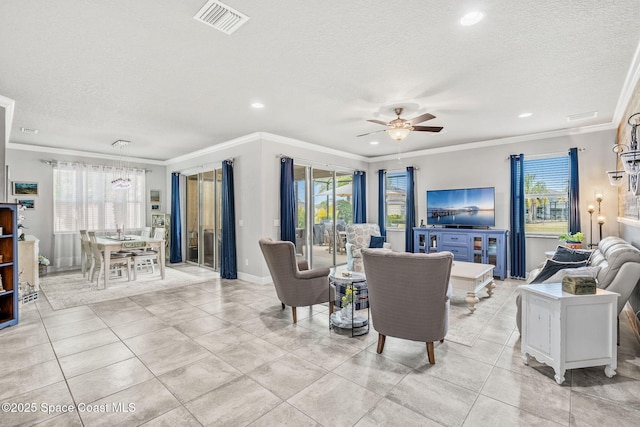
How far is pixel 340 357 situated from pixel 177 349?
1577 millimetres

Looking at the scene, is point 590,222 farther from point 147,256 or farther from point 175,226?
point 175,226

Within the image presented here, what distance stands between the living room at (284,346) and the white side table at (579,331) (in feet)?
0.52

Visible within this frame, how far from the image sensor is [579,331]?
8.05 ft

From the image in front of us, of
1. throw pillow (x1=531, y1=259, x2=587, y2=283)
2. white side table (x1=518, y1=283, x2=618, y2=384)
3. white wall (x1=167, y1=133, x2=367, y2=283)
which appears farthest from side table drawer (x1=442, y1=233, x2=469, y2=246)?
white side table (x1=518, y1=283, x2=618, y2=384)

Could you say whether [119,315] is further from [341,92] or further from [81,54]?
[341,92]

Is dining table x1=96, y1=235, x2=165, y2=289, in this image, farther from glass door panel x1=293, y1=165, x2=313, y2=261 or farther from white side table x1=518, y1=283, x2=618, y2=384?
white side table x1=518, y1=283, x2=618, y2=384

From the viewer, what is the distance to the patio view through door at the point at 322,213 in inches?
259

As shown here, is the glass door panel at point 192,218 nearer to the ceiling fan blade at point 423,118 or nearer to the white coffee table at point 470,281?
the ceiling fan blade at point 423,118

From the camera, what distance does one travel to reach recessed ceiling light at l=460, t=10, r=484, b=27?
2.29 meters

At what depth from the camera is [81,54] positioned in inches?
114

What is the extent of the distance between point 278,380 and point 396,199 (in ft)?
19.8

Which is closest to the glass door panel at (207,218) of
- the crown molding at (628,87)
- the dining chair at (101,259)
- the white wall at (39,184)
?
the dining chair at (101,259)

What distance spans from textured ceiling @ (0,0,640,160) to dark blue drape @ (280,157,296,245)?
99 centimetres

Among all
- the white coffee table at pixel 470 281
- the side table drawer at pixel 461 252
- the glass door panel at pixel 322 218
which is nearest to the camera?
the white coffee table at pixel 470 281
